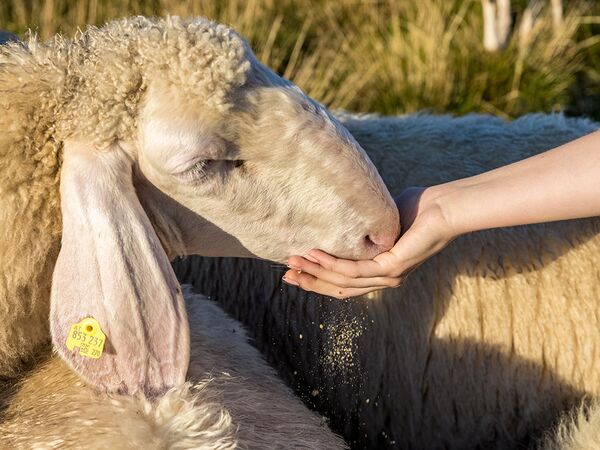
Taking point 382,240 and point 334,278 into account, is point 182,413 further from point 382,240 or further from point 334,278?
point 382,240

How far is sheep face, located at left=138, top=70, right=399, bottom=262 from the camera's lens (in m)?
2.44

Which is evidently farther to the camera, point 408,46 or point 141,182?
point 408,46

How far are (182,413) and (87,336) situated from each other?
30cm

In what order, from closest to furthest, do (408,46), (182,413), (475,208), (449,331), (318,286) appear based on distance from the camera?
(182,413) < (475,208) < (318,286) < (449,331) < (408,46)

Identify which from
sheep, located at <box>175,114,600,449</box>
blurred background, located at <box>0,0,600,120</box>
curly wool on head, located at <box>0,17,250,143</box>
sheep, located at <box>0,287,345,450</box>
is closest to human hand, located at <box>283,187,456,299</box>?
sheep, located at <box>0,287,345,450</box>

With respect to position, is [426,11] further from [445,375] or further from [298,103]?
[298,103]

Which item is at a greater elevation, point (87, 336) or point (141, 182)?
point (141, 182)

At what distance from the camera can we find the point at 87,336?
2.36 meters

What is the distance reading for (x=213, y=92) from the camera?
244 cm

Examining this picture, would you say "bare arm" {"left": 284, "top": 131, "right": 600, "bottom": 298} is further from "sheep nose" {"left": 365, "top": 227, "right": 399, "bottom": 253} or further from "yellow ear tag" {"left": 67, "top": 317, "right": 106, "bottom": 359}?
"yellow ear tag" {"left": 67, "top": 317, "right": 106, "bottom": 359}

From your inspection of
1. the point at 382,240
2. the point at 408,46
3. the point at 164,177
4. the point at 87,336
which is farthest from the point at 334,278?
the point at 408,46

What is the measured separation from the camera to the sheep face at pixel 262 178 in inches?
96.1

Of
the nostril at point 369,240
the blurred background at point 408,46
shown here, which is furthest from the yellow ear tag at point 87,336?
the blurred background at point 408,46

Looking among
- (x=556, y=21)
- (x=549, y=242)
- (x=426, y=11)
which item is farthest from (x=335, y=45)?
(x=549, y=242)
